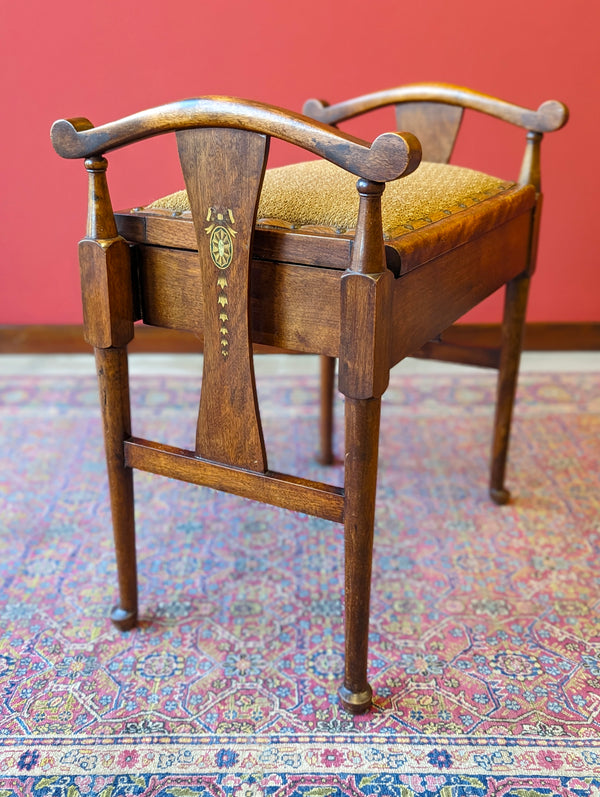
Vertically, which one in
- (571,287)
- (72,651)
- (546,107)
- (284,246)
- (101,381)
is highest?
(546,107)

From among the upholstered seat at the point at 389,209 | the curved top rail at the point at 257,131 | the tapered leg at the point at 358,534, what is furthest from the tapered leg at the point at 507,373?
the curved top rail at the point at 257,131

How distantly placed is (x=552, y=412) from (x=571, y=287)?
2.10 ft

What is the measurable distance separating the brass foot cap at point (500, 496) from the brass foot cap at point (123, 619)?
0.87 m

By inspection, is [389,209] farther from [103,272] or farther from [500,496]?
[500,496]

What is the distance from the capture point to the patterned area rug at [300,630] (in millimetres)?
1154

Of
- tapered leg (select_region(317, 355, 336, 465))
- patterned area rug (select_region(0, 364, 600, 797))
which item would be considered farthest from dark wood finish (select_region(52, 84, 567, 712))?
tapered leg (select_region(317, 355, 336, 465))

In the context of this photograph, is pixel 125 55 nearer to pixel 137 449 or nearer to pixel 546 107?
pixel 546 107

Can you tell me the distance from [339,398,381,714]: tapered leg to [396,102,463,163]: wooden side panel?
0.91m

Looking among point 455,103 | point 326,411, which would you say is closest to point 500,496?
point 326,411

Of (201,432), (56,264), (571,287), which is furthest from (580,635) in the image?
(56,264)

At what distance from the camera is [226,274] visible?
3.69ft

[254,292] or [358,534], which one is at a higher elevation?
[254,292]

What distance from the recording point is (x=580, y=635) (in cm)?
142

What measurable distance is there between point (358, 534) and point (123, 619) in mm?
520
